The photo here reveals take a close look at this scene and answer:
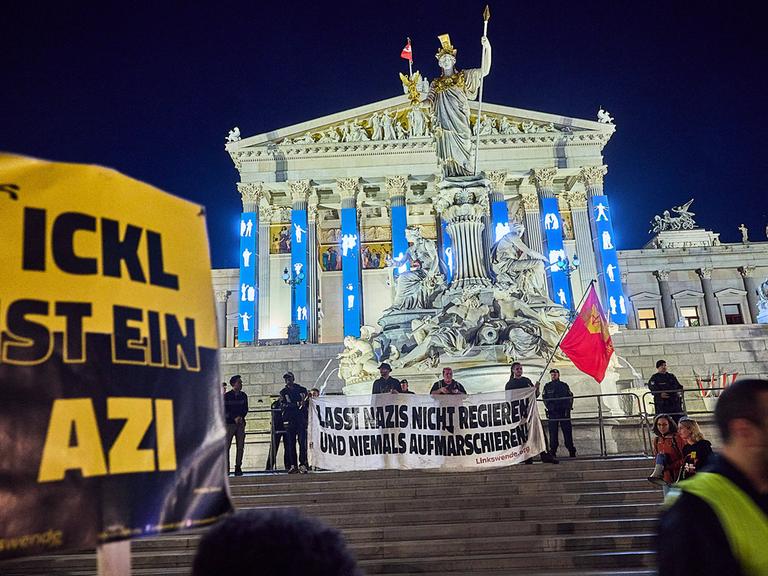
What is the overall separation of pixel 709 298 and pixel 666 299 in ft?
11.2

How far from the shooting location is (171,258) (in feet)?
8.23

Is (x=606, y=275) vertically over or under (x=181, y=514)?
over

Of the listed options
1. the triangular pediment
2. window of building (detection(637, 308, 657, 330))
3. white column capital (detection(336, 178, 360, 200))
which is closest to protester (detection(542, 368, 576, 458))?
white column capital (detection(336, 178, 360, 200))

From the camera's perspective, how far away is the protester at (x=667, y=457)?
6.60m

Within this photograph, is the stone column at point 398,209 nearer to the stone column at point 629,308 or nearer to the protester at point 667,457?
the stone column at point 629,308

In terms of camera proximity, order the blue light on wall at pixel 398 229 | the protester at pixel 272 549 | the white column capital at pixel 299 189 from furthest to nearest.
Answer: the white column capital at pixel 299 189 < the blue light on wall at pixel 398 229 < the protester at pixel 272 549

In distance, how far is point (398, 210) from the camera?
44.4 meters

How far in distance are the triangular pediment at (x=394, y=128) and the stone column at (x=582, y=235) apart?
4.67m

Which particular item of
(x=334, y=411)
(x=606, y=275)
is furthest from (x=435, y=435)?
(x=606, y=275)

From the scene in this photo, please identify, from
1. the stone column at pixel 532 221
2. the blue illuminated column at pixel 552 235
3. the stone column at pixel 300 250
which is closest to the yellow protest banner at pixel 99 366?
the stone column at pixel 300 250

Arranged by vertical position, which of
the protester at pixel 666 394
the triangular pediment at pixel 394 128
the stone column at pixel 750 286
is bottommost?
the protester at pixel 666 394

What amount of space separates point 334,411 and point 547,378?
689cm

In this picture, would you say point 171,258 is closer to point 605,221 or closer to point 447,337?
point 447,337

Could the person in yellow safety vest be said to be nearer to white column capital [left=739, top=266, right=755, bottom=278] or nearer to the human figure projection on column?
the human figure projection on column
